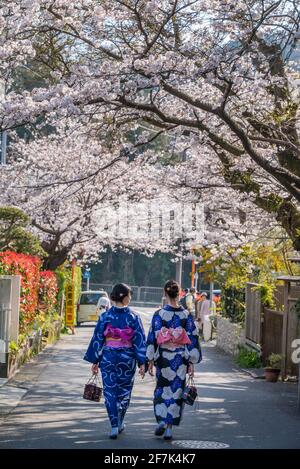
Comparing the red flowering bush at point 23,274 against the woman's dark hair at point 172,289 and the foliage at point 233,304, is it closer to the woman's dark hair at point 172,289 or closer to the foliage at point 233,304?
the woman's dark hair at point 172,289

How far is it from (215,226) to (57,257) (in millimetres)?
7969

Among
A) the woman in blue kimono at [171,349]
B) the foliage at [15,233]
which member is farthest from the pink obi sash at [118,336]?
the foliage at [15,233]

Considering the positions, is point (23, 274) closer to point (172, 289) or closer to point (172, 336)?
point (172, 289)

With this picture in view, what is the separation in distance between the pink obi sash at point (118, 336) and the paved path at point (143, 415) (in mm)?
1015

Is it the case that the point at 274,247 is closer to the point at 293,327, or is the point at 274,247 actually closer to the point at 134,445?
the point at 293,327

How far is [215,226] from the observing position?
28.8 metres

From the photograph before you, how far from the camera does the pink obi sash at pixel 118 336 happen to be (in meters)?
11.0

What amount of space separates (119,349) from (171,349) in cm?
62

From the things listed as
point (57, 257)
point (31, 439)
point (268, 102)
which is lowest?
point (31, 439)

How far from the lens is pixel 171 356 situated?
11.2 metres

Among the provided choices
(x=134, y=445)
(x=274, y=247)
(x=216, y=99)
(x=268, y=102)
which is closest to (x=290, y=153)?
(x=268, y=102)

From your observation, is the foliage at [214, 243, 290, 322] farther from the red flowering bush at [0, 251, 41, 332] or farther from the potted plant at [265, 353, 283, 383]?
the red flowering bush at [0, 251, 41, 332]

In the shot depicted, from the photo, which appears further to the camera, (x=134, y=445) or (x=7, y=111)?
(x=7, y=111)

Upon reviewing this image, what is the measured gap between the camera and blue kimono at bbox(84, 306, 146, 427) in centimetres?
1097
